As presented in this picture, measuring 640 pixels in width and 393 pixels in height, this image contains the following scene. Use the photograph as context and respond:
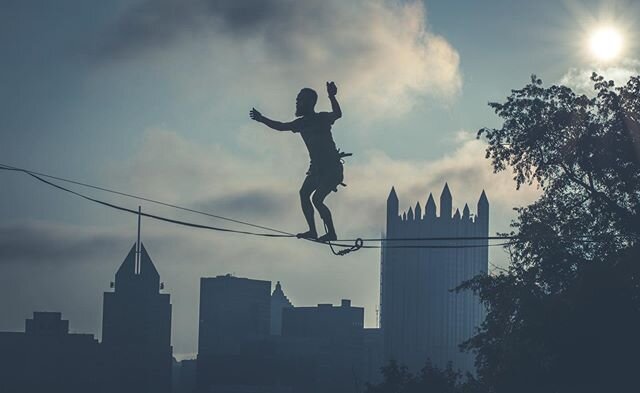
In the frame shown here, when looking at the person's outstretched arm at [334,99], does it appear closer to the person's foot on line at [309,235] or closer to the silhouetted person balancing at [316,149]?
the silhouetted person balancing at [316,149]

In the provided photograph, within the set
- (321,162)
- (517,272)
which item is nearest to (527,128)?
(517,272)

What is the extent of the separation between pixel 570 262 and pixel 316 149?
2115 cm

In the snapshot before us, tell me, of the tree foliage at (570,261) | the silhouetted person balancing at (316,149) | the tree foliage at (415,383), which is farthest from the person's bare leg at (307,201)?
the tree foliage at (415,383)

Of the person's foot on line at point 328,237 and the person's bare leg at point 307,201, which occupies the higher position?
the person's bare leg at point 307,201

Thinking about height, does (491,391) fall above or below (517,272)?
below

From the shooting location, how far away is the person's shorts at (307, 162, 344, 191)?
26.1 meters

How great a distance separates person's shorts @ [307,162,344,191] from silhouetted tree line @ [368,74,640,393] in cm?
1850

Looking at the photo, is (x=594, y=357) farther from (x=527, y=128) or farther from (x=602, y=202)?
(x=527, y=128)

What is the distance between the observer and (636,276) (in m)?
43.4

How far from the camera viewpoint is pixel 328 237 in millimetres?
26719

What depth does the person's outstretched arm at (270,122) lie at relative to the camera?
25.6 meters

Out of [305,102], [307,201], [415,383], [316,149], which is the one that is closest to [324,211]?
[307,201]

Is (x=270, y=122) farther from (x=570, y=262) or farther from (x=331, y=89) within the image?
(x=570, y=262)

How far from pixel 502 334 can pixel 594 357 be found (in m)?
3.95
